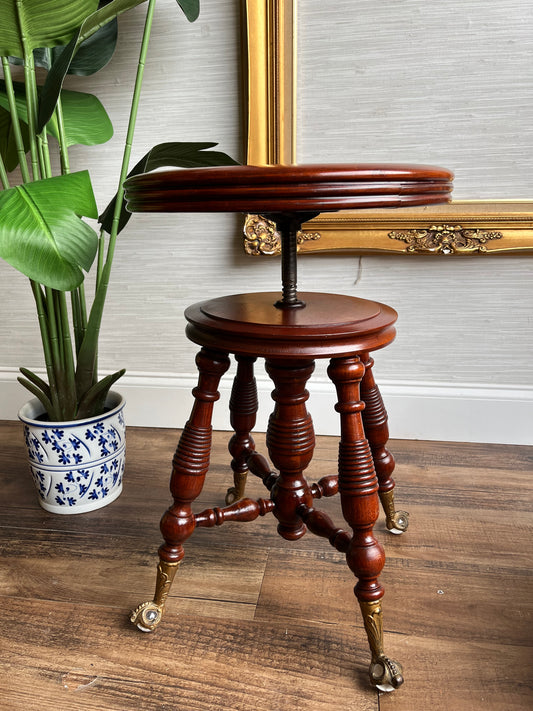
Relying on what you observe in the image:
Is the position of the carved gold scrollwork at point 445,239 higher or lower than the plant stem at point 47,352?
higher

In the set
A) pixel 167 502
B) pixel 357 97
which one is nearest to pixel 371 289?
pixel 357 97

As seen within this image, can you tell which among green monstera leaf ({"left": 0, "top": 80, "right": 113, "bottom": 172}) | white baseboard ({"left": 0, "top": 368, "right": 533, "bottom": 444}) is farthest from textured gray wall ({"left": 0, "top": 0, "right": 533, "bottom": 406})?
green monstera leaf ({"left": 0, "top": 80, "right": 113, "bottom": 172})

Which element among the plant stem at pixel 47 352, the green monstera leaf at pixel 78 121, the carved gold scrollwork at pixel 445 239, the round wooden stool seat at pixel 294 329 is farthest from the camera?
the carved gold scrollwork at pixel 445 239

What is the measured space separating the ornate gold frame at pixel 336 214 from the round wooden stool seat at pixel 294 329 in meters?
0.62

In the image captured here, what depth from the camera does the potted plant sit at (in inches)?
37.3

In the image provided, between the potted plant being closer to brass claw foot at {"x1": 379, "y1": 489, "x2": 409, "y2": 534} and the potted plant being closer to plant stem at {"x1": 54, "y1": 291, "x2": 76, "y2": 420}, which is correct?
plant stem at {"x1": 54, "y1": 291, "x2": 76, "y2": 420}

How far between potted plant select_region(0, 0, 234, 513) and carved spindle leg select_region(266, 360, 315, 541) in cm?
38

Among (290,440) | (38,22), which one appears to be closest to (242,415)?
(290,440)

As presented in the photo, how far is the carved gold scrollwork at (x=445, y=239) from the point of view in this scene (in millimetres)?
1563

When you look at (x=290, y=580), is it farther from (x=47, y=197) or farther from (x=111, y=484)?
(x=47, y=197)

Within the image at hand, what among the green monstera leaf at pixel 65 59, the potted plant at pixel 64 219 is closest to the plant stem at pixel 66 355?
the potted plant at pixel 64 219

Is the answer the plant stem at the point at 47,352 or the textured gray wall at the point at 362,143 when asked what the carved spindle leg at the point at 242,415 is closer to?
the plant stem at the point at 47,352

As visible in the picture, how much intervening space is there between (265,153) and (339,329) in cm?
88

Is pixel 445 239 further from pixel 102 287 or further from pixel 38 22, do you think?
pixel 38 22
